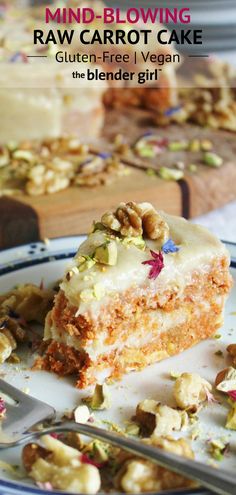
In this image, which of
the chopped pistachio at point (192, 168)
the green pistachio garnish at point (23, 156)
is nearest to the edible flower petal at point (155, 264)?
the chopped pistachio at point (192, 168)

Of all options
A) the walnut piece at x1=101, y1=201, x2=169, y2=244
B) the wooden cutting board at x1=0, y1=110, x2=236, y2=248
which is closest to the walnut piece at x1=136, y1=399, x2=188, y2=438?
the walnut piece at x1=101, y1=201, x2=169, y2=244

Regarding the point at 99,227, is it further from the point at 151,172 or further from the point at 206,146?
the point at 206,146

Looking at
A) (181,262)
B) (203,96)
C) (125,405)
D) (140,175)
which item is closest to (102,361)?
(125,405)

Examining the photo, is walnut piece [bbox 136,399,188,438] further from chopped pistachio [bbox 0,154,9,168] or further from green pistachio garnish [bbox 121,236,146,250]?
chopped pistachio [bbox 0,154,9,168]

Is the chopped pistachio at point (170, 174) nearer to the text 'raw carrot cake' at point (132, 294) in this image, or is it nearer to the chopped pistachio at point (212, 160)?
the chopped pistachio at point (212, 160)

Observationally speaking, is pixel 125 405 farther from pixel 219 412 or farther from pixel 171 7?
pixel 171 7

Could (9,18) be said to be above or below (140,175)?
above

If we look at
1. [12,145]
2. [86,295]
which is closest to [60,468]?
[86,295]
